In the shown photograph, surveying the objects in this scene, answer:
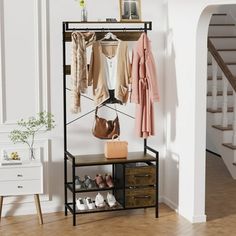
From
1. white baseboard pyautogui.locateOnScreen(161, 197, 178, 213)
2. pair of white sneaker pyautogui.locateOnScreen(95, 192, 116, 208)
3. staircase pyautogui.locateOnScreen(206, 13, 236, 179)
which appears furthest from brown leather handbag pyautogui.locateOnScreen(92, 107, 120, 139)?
staircase pyautogui.locateOnScreen(206, 13, 236, 179)

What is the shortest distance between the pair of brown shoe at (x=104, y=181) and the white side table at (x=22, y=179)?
0.61 m

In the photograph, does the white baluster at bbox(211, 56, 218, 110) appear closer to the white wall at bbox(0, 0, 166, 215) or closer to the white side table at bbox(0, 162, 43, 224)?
the white wall at bbox(0, 0, 166, 215)

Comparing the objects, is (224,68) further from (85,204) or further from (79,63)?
(85,204)

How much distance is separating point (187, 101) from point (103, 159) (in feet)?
3.28

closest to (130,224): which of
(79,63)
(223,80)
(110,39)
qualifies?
(79,63)

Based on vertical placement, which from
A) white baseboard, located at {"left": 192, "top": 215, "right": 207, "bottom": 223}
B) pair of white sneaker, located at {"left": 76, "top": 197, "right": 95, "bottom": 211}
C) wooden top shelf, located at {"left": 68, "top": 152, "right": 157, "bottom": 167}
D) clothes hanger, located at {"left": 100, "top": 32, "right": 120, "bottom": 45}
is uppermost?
clothes hanger, located at {"left": 100, "top": 32, "right": 120, "bottom": 45}

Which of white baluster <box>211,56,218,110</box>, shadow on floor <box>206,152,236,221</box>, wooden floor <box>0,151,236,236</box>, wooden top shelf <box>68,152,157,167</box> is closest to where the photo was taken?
wooden floor <box>0,151,236,236</box>

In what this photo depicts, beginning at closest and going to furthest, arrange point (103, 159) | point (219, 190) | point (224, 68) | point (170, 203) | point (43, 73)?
1. point (103, 159)
2. point (43, 73)
3. point (170, 203)
4. point (219, 190)
5. point (224, 68)

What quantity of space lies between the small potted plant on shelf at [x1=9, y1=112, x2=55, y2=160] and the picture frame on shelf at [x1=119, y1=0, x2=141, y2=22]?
1.25 m

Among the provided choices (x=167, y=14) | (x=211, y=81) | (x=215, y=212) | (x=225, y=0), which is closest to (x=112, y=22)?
(x=167, y=14)

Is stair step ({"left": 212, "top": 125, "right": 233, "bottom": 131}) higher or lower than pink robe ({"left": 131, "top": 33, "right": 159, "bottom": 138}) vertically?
lower

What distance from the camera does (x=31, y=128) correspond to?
6352 mm

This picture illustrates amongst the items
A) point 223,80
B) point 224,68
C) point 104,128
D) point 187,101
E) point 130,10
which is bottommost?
point 104,128

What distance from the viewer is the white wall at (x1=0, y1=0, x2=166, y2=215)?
20.5 feet
